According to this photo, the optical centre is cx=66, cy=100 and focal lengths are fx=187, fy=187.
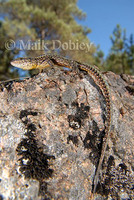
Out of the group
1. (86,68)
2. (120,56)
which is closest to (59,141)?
(86,68)

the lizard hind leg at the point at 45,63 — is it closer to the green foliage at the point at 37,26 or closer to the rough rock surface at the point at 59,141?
the rough rock surface at the point at 59,141

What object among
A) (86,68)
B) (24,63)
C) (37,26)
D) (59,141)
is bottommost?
(59,141)

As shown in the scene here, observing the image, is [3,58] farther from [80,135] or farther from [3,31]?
[80,135]

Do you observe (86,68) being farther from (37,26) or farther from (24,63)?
(37,26)

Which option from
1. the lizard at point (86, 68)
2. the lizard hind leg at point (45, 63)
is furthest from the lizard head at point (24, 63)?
the lizard hind leg at point (45, 63)

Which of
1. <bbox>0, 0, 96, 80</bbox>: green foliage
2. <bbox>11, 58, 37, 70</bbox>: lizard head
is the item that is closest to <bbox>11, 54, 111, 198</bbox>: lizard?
<bbox>11, 58, 37, 70</bbox>: lizard head

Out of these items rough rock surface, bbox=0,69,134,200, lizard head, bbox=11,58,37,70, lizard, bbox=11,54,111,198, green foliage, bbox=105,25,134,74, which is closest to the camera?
rough rock surface, bbox=0,69,134,200

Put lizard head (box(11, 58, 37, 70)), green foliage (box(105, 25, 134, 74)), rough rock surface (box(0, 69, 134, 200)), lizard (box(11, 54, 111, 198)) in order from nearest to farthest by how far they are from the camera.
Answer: rough rock surface (box(0, 69, 134, 200)) → lizard (box(11, 54, 111, 198)) → lizard head (box(11, 58, 37, 70)) → green foliage (box(105, 25, 134, 74))

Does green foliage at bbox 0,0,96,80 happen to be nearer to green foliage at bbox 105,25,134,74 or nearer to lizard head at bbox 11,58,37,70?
green foliage at bbox 105,25,134,74
